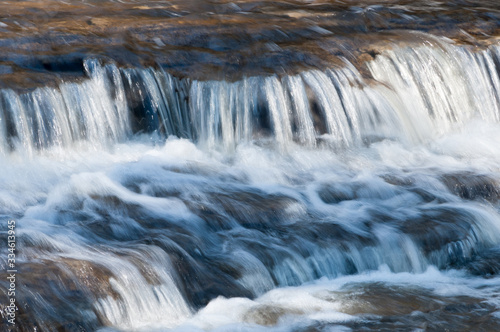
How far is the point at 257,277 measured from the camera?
569cm

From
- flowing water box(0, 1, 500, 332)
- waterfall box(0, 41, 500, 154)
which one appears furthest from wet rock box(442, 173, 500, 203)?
waterfall box(0, 41, 500, 154)

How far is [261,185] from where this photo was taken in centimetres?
736

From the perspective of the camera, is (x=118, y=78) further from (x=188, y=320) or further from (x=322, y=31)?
(x=188, y=320)

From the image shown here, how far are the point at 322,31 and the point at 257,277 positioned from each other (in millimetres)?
5054

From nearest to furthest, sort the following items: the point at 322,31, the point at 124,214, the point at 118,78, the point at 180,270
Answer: the point at 180,270 → the point at 124,214 → the point at 118,78 → the point at 322,31

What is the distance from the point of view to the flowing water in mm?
5250

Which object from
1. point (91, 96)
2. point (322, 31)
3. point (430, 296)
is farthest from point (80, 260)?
point (322, 31)

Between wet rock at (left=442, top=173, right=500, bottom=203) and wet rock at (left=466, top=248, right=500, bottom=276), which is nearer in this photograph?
wet rock at (left=466, top=248, right=500, bottom=276)

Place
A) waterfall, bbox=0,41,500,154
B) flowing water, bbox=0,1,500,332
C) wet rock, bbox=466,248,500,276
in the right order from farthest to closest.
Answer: waterfall, bbox=0,41,500,154 < wet rock, bbox=466,248,500,276 < flowing water, bbox=0,1,500,332

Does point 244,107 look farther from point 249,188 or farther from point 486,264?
point 486,264

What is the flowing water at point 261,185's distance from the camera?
5250 millimetres

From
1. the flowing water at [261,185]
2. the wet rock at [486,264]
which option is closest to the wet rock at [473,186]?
the flowing water at [261,185]

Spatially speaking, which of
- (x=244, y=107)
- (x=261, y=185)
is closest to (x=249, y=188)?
(x=261, y=185)

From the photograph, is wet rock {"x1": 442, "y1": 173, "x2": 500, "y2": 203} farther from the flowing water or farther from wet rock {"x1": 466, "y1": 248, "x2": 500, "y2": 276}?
wet rock {"x1": 466, "y1": 248, "x2": 500, "y2": 276}
